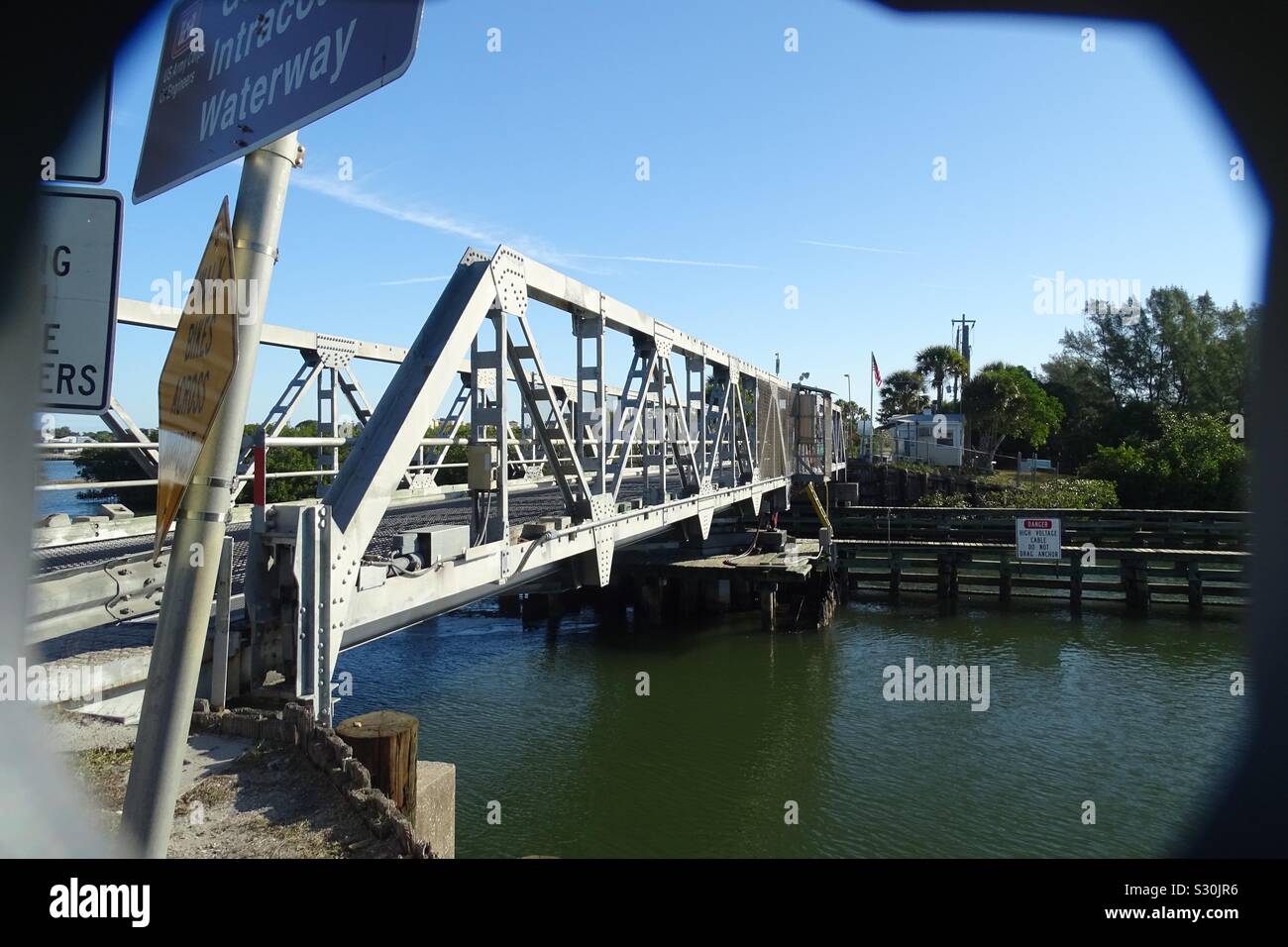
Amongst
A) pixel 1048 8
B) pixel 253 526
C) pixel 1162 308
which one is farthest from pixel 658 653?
pixel 1162 308

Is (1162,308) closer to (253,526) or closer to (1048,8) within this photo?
(1048,8)

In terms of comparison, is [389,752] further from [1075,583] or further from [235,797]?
[1075,583]

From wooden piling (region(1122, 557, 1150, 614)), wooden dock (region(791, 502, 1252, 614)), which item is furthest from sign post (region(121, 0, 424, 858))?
wooden piling (region(1122, 557, 1150, 614))

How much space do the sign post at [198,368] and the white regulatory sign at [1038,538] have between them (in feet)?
84.7

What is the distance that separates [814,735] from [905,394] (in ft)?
210

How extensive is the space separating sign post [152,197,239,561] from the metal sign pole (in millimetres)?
57

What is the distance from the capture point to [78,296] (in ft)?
9.12

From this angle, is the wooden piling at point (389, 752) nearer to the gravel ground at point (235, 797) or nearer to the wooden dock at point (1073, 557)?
the gravel ground at point (235, 797)

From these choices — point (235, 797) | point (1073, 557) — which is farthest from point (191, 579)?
point (1073, 557)

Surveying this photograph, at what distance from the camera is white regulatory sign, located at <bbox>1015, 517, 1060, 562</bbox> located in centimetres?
2450

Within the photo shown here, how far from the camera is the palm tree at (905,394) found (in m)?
73.6

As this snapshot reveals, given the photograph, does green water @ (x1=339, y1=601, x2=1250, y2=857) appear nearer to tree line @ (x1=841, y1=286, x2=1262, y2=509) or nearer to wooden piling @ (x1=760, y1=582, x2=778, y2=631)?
wooden piling @ (x1=760, y1=582, x2=778, y2=631)

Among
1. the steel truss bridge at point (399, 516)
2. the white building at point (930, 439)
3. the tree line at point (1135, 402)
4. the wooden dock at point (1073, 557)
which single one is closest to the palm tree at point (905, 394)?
the tree line at point (1135, 402)
